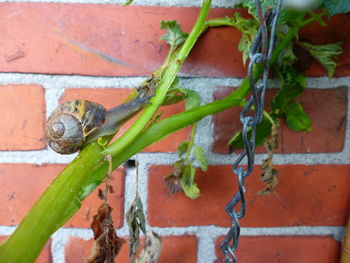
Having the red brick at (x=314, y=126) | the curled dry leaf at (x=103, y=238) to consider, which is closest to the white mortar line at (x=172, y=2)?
the red brick at (x=314, y=126)

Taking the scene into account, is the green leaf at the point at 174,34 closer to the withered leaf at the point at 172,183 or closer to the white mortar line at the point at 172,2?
the white mortar line at the point at 172,2

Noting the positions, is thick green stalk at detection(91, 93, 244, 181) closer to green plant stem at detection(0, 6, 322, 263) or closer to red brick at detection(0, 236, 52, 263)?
green plant stem at detection(0, 6, 322, 263)

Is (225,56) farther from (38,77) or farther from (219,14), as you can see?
(38,77)

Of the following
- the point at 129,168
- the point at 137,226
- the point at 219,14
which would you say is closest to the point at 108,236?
the point at 137,226

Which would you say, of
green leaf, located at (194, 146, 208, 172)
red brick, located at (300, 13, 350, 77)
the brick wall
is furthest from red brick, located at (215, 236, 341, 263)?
red brick, located at (300, 13, 350, 77)

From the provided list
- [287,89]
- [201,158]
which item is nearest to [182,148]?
[201,158]

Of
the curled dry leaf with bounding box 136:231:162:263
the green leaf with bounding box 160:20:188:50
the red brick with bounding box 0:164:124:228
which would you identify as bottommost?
the curled dry leaf with bounding box 136:231:162:263

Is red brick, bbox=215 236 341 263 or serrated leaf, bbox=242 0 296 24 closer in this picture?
serrated leaf, bbox=242 0 296 24
